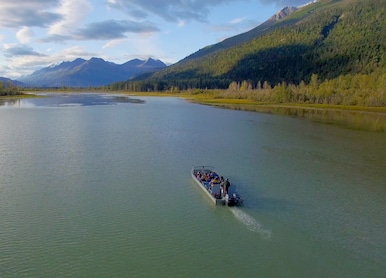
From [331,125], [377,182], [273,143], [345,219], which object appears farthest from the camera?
[331,125]

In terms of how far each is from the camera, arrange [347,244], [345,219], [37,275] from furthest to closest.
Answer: [345,219]
[347,244]
[37,275]

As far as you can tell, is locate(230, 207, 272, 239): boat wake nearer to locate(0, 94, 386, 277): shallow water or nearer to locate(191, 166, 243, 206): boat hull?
locate(0, 94, 386, 277): shallow water

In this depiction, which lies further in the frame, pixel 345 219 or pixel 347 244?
pixel 345 219

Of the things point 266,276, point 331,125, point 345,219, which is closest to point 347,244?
point 345,219

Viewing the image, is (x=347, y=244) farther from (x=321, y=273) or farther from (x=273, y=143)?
(x=273, y=143)

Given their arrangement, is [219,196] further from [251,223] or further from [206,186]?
[251,223]

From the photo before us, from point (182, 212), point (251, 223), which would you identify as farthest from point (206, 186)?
point (251, 223)

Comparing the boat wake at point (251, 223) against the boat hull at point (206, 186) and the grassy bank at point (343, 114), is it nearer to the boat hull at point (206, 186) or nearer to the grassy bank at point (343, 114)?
the boat hull at point (206, 186)

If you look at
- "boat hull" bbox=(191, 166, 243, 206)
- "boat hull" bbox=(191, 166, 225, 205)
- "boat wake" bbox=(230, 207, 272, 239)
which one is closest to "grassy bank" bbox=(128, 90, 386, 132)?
"boat hull" bbox=(191, 166, 225, 205)

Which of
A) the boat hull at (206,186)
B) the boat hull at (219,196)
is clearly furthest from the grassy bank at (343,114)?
the boat hull at (219,196)
